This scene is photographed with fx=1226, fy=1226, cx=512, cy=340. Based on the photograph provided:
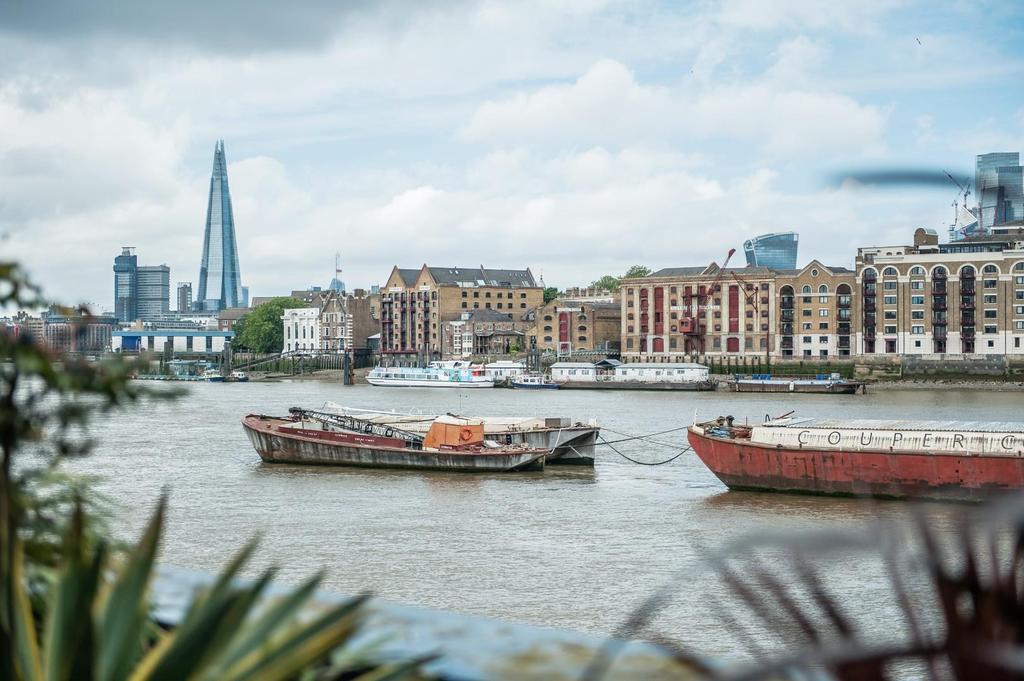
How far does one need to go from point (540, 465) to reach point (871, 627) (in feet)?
68.3

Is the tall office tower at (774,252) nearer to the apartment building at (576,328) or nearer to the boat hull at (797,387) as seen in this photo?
the apartment building at (576,328)

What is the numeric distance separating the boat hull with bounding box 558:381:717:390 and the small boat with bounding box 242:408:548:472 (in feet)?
194

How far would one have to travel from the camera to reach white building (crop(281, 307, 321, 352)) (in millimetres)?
153875

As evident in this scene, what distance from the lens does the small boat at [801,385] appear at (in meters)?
90.1

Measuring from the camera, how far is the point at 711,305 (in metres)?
115

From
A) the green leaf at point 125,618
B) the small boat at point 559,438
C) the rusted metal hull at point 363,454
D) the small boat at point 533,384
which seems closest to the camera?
the green leaf at point 125,618

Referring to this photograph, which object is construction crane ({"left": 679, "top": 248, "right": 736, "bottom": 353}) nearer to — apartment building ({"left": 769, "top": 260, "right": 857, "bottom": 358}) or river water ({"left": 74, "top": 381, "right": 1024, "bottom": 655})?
apartment building ({"left": 769, "top": 260, "right": 857, "bottom": 358})

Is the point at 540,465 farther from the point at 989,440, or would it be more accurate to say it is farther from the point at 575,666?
the point at 575,666

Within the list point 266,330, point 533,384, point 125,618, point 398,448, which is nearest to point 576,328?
point 533,384

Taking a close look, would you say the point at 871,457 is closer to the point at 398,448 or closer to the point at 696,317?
the point at 398,448

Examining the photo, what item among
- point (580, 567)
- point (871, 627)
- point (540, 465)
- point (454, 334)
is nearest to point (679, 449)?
point (540, 465)

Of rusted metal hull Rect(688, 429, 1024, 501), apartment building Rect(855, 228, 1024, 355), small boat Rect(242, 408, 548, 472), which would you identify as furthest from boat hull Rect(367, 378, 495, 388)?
rusted metal hull Rect(688, 429, 1024, 501)

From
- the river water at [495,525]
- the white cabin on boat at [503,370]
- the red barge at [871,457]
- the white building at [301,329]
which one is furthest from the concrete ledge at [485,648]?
the white building at [301,329]

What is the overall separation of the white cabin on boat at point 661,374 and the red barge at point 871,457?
66.0 meters
